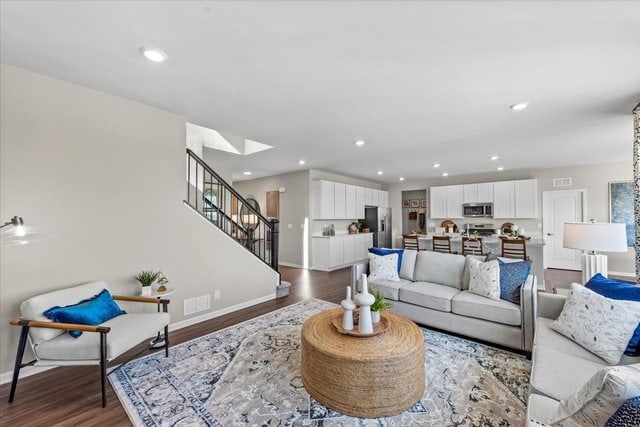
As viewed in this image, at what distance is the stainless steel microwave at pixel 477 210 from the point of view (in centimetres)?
722

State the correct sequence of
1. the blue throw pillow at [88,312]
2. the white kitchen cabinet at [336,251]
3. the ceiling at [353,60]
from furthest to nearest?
the white kitchen cabinet at [336,251] < the blue throw pillow at [88,312] < the ceiling at [353,60]

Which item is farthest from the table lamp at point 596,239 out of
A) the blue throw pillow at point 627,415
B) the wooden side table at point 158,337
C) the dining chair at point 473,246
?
the wooden side table at point 158,337

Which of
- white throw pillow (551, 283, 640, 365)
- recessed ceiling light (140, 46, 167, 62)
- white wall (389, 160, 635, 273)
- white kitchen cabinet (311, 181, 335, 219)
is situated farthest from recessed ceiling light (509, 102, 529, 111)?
white wall (389, 160, 635, 273)

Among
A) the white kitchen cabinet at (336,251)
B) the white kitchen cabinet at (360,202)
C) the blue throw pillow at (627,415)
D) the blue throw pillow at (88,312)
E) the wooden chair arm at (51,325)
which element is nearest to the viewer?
the blue throw pillow at (627,415)

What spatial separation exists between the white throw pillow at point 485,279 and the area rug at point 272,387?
1.83ft

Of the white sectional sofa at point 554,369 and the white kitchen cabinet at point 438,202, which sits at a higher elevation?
the white kitchen cabinet at point 438,202

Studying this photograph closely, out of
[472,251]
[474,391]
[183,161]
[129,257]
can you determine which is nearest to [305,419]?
[474,391]

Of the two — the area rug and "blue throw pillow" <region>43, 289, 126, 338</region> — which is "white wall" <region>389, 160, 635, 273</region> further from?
"blue throw pillow" <region>43, 289, 126, 338</region>

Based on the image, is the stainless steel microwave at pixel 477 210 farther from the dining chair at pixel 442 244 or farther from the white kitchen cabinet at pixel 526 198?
the dining chair at pixel 442 244

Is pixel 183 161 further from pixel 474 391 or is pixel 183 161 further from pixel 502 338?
pixel 502 338

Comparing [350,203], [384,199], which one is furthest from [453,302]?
[384,199]

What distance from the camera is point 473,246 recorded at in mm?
5352

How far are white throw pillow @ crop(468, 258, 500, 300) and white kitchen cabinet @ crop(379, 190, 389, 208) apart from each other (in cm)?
574

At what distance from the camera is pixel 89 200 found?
2.69 m
